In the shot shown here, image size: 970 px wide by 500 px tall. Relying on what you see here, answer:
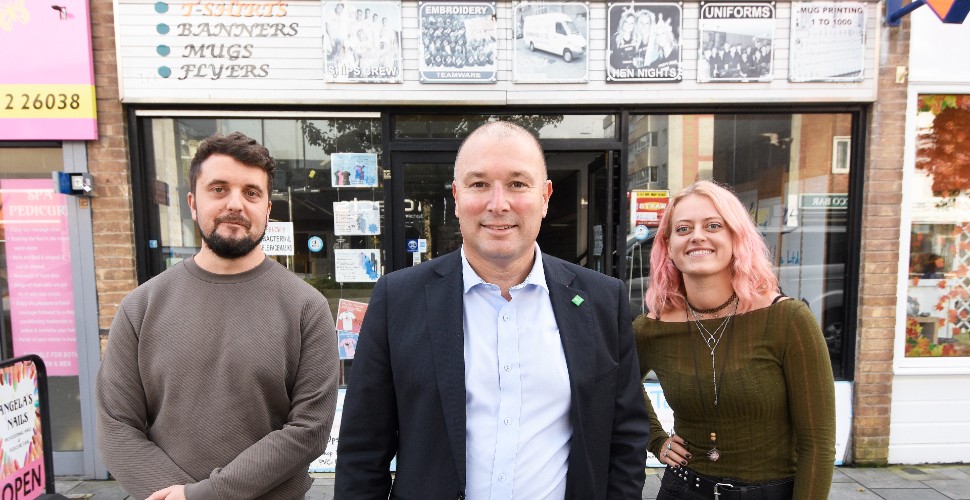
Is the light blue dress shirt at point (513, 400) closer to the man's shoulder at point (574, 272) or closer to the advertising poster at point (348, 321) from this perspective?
the man's shoulder at point (574, 272)

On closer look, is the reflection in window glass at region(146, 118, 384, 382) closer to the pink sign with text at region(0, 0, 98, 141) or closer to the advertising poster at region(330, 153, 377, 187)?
the advertising poster at region(330, 153, 377, 187)

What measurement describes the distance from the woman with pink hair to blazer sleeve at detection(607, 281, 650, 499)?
1.27ft

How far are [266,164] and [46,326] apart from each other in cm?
353

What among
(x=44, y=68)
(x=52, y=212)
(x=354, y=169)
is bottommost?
(x=52, y=212)

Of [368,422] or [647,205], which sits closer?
[368,422]

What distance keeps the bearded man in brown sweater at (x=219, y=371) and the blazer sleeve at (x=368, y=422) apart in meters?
0.34

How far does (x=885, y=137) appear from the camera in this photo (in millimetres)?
3979

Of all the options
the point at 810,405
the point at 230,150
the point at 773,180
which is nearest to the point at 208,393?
the point at 230,150

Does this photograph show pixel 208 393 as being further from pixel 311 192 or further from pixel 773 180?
pixel 773 180

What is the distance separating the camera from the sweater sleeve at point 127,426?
5.41 feet

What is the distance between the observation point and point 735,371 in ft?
Answer: 6.01

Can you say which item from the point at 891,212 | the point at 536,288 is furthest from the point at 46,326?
the point at 891,212

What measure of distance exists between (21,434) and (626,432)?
2.89 m

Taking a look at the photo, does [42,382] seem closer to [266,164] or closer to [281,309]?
[281,309]
